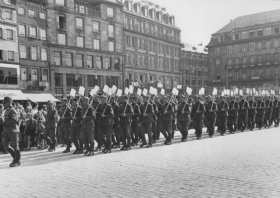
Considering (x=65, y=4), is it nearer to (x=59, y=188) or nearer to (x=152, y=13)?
(x=152, y=13)

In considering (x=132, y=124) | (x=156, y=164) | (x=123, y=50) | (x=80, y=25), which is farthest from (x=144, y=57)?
(x=156, y=164)

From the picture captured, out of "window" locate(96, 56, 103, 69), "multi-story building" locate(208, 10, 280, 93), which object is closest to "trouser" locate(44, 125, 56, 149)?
"window" locate(96, 56, 103, 69)

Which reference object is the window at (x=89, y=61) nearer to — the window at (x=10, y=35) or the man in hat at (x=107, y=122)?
the window at (x=10, y=35)

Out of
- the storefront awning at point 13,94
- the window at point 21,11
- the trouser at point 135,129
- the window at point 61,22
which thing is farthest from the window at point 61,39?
the trouser at point 135,129

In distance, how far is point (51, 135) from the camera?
1341cm

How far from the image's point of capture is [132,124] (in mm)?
14188

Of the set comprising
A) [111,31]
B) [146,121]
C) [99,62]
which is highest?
[111,31]

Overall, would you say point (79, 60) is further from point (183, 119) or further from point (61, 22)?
point (183, 119)

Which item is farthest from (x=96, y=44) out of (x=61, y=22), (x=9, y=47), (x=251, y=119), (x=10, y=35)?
(x=251, y=119)

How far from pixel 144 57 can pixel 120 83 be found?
979 cm

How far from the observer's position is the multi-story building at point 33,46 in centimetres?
3950

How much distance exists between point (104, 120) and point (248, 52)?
215 feet

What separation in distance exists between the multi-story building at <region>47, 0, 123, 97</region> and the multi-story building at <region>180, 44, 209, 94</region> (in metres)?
26.4

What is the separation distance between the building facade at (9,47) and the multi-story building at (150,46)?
17972 mm
